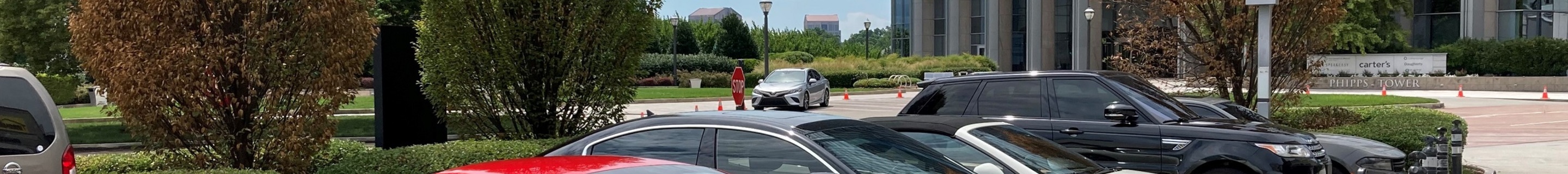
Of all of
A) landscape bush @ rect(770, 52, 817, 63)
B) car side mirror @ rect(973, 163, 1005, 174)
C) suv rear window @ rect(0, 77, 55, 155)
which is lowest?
car side mirror @ rect(973, 163, 1005, 174)

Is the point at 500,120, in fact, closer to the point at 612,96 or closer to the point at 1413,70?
the point at 612,96

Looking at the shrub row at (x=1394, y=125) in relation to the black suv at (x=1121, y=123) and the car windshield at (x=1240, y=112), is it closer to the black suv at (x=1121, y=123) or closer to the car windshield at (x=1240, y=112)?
the car windshield at (x=1240, y=112)

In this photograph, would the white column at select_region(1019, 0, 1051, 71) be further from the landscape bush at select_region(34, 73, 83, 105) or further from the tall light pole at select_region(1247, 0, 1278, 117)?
the tall light pole at select_region(1247, 0, 1278, 117)

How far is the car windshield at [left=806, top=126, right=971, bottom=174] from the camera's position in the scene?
216 inches

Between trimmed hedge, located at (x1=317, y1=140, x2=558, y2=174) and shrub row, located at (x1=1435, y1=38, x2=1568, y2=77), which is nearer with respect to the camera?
trimmed hedge, located at (x1=317, y1=140, x2=558, y2=174)

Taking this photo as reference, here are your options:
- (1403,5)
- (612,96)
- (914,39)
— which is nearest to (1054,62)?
(914,39)

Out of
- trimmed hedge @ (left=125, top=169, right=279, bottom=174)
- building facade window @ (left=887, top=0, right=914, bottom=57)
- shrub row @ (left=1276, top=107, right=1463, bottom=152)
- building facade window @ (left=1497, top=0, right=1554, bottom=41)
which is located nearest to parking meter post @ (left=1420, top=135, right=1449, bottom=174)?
shrub row @ (left=1276, top=107, right=1463, bottom=152)

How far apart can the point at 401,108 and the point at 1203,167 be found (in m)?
5.52

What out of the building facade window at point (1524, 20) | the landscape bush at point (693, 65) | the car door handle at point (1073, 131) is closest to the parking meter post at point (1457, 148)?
the car door handle at point (1073, 131)

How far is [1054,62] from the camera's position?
66.5 meters

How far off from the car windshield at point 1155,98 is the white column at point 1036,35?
53477 millimetres

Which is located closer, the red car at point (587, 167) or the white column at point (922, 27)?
the red car at point (587, 167)

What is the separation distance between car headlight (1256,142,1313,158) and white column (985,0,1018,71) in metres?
57.1

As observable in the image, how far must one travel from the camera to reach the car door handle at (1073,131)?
8719 mm
